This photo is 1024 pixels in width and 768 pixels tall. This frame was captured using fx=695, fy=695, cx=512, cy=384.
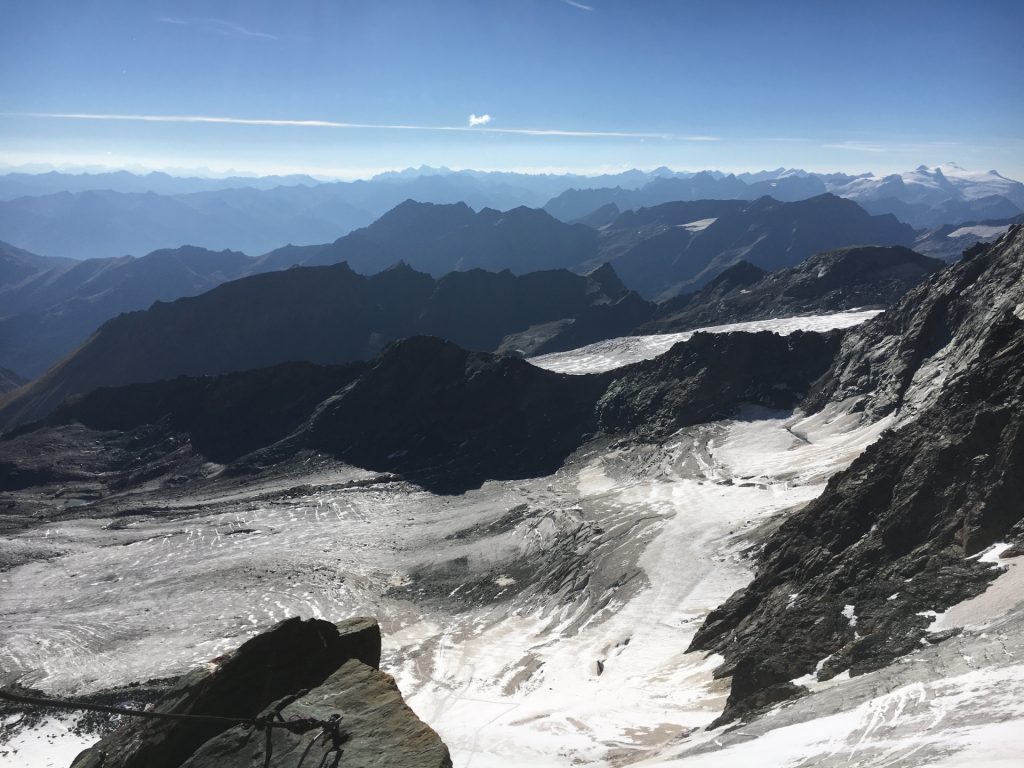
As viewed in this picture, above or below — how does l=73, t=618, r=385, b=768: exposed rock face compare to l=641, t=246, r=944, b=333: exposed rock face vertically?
below

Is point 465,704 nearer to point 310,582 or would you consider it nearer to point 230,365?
point 310,582

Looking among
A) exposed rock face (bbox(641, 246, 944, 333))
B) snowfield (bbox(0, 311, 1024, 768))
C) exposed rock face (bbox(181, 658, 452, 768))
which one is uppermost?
exposed rock face (bbox(641, 246, 944, 333))

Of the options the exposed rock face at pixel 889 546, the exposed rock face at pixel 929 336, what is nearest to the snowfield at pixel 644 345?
the exposed rock face at pixel 929 336

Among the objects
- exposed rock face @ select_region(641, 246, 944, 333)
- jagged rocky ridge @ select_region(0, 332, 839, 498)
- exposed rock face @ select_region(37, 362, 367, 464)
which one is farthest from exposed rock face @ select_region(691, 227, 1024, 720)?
exposed rock face @ select_region(641, 246, 944, 333)

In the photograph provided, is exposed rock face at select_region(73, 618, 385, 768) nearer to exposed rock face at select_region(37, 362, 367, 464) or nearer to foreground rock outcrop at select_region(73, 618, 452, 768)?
foreground rock outcrop at select_region(73, 618, 452, 768)

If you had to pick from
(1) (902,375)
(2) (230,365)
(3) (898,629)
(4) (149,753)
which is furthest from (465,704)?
(2) (230,365)

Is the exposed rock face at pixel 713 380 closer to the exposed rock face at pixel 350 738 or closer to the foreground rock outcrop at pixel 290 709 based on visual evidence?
the foreground rock outcrop at pixel 290 709

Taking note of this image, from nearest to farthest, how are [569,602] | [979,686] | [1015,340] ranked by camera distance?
[979,686]
[1015,340]
[569,602]
